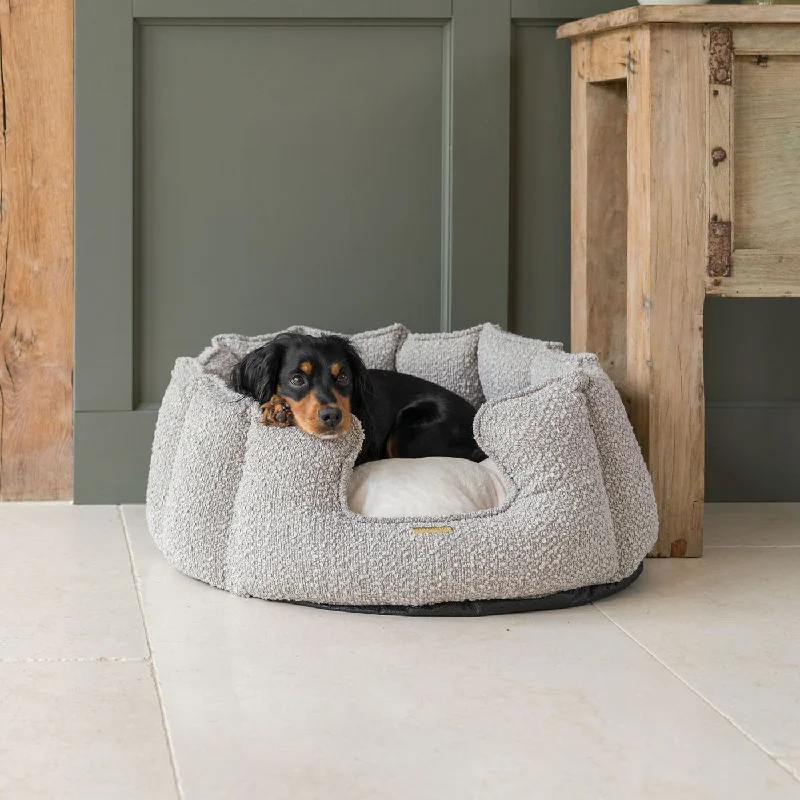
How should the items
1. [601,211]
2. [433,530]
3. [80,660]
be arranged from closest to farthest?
[80,660]
[433,530]
[601,211]

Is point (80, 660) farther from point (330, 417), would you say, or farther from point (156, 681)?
point (330, 417)

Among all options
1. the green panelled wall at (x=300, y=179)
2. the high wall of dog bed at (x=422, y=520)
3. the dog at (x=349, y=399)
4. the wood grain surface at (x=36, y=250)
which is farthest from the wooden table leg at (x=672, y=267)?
the wood grain surface at (x=36, y=250)

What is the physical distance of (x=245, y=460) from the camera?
80.9 inches

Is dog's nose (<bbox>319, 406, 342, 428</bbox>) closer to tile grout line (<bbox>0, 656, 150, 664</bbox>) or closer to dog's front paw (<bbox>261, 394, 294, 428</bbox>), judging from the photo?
dog's front paw (<bbox>261, 394, 294, 428</bbox>)

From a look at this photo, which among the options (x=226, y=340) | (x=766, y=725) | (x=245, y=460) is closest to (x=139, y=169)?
(x=226, y=340)

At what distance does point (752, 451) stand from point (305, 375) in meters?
1.52

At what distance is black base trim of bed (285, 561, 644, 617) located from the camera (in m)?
1.92

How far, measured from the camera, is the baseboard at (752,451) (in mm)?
3051

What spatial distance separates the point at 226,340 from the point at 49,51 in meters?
0.94

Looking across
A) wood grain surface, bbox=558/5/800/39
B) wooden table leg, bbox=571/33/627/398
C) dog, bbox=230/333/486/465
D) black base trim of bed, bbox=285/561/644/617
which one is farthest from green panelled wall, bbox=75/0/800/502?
black base trim of bed, bbox=285/561/644/617

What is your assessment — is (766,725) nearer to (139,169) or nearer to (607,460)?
(607,460)

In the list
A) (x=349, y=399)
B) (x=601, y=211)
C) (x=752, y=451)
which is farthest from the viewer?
(x=752, y=451)

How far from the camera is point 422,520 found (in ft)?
6.32

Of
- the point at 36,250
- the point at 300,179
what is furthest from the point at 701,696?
the point at 36,250
